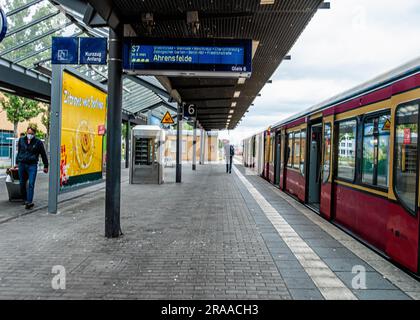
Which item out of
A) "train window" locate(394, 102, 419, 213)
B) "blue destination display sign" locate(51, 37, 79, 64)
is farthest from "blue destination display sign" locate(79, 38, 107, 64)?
"train window" locate(394, 102, 419, 213)

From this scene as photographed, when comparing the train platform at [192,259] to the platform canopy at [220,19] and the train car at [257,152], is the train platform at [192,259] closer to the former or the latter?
the platform canopy at [220,19]

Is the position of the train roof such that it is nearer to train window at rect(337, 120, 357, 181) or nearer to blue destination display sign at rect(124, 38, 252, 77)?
train window at rect(337, 120, 357, 181)

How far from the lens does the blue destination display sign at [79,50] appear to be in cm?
668

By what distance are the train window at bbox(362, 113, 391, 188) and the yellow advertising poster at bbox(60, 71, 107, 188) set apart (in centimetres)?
611

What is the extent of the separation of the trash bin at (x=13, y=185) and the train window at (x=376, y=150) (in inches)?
316

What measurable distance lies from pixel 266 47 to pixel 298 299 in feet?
25.0

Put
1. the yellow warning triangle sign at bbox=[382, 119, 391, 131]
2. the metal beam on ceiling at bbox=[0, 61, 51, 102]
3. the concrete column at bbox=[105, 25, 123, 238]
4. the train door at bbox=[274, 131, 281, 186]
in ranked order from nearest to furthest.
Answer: the yellow warning triangle sign at bbox=[382, 119, 391, 131] → the concrete column at bbox=[105, 25, 123, 238] → the metal beam on ceiling at bbox=[0, 61, 51, 102] → the train door at bbox=[274, 131, 281, 186]

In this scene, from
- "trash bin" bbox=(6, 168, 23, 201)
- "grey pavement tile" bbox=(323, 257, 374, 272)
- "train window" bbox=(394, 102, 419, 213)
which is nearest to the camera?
"train window" bbox=(394, 102, 419, 213)

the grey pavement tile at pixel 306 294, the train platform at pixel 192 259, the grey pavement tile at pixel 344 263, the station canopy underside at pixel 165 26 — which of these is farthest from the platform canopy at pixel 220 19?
the grey pavement tile at pixel 306 294

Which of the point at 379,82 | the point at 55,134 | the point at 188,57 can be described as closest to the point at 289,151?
the point at 188,57

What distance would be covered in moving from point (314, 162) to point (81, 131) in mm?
5886

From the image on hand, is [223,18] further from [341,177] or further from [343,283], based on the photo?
[343,283]

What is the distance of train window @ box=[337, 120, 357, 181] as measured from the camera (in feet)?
21.1

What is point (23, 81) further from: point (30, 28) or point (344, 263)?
point (344, 263)
